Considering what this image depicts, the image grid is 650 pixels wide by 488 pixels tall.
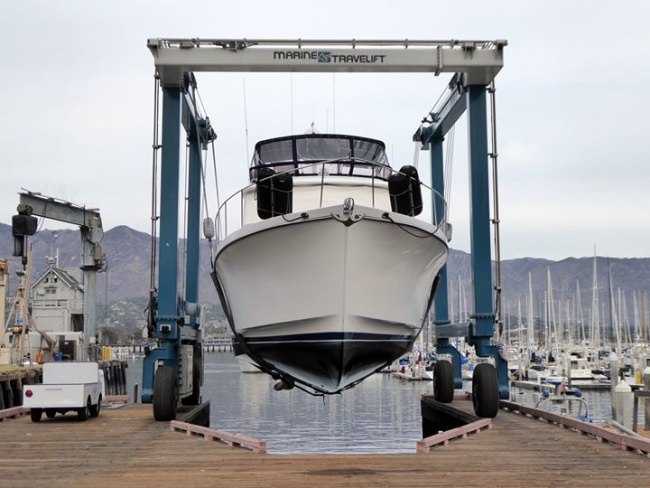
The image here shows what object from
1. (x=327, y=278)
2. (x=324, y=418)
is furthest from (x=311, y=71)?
(x=324, y=418)

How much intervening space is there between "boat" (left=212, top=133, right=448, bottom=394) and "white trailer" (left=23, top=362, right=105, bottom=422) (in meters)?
3.07

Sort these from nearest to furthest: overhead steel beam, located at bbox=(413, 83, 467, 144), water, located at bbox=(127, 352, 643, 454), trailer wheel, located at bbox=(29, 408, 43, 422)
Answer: trailer wheel, located at bbox=(29, 408, 43, 422) < overhead steel beam, located at bbox=(413, 83, 467, 144) < water, located at bbox=(127, 352, 643, 454)

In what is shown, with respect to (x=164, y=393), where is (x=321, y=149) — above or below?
above

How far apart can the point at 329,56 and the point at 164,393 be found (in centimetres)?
654

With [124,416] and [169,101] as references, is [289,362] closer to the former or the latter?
[124,416]

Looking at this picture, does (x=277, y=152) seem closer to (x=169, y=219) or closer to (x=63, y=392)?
(x=169, y=219)

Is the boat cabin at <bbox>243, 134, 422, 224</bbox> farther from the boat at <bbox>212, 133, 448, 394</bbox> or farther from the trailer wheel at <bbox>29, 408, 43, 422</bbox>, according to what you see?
the trailer wheel at <bbox>29, 408, 43, 422</bbox>

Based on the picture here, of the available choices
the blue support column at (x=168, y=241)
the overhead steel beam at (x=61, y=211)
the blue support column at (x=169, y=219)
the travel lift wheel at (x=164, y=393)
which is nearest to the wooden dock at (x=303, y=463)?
the travel lift wheel at (x=164, y=393)

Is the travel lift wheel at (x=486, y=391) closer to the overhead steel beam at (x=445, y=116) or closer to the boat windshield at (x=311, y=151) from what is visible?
the boat windshield at (x=311, y=151)

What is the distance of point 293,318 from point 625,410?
11.6 meters

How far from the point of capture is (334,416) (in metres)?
38.0

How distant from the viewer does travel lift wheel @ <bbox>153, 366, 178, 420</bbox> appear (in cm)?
1446

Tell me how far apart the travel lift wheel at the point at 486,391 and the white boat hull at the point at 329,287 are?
1.72 m

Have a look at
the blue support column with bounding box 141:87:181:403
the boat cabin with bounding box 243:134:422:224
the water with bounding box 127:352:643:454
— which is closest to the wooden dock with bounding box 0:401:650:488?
the blue support column with bounding box 141:87:181:403
